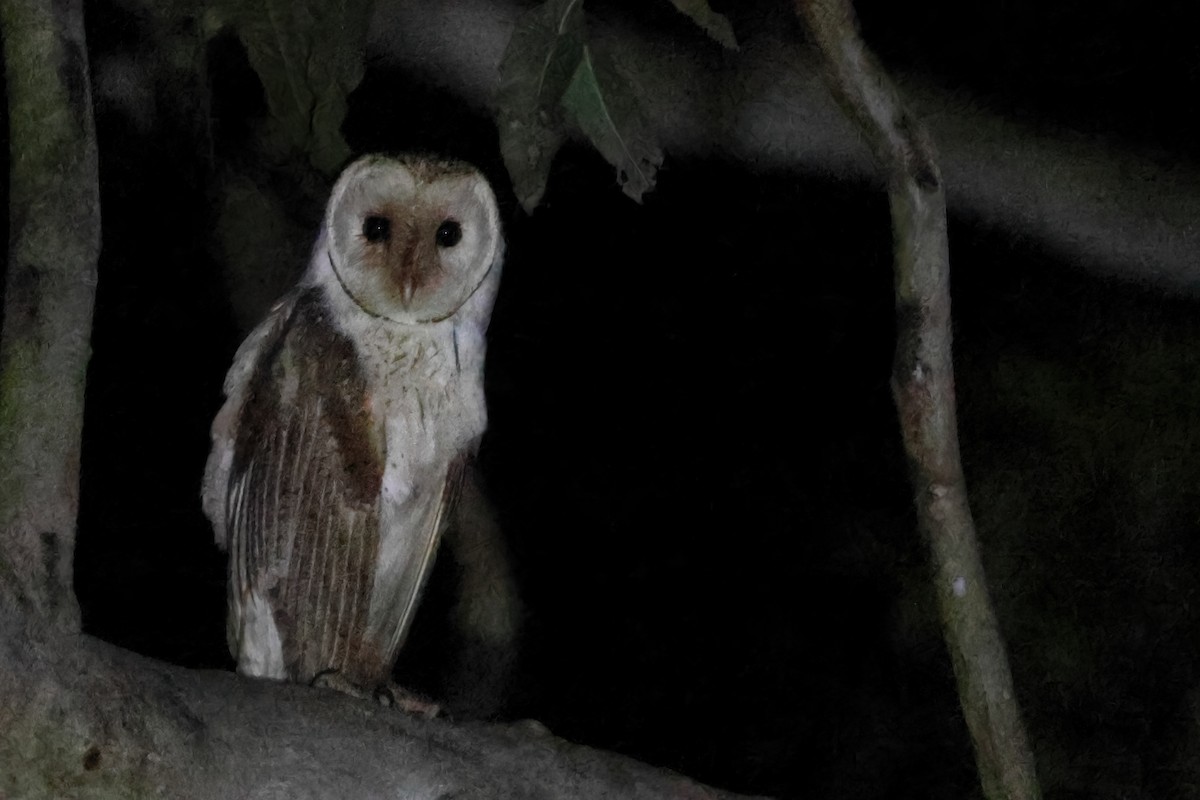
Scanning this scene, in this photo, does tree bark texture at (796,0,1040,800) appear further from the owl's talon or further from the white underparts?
the white underparts

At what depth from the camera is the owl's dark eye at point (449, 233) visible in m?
1.20

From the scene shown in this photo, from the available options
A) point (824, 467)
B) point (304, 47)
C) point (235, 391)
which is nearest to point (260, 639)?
point (235, 391)

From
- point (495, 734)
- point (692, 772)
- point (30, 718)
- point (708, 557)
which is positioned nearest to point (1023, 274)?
point (708, 557)

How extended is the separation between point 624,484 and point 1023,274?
0.57 m

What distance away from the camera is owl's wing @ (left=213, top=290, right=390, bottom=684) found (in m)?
1.22

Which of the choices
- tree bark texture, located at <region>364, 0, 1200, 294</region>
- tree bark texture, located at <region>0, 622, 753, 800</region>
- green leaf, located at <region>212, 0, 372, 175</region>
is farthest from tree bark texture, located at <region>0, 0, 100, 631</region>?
tree bark texture, located at <region>364, 0, 1200, 294</region>

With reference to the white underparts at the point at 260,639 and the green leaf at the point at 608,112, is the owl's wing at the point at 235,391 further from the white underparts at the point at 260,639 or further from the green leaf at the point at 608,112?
the green leaf at the point at 608,112

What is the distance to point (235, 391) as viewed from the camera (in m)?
1.26

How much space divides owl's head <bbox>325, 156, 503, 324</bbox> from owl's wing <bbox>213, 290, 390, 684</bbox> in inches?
2.2

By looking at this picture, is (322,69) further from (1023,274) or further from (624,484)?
(1023,274)

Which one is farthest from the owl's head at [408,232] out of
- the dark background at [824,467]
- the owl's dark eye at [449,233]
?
the dark background at [824,467]

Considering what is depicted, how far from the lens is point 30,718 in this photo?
73 cm

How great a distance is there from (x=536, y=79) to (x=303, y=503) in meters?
0.46

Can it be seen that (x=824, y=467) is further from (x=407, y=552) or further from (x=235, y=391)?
(x=235, y=391)
